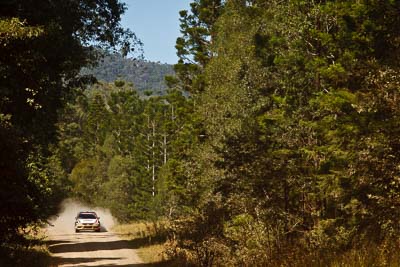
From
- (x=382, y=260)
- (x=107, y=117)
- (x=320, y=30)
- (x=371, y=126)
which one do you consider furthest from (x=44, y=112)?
(x=107, y=117)

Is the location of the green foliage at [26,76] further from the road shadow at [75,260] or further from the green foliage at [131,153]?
the green foliage at [131,153]

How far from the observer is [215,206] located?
19.2 metres

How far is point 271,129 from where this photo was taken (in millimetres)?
21703

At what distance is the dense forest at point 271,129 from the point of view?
11086 millimetres

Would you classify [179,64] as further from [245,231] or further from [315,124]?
[245,231]

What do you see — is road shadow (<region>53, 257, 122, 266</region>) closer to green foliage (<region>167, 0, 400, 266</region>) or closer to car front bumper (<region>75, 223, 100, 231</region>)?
green foliage (<region>167, 0, 400, 266</region>)

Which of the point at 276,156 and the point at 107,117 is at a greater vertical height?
the point at 107,117

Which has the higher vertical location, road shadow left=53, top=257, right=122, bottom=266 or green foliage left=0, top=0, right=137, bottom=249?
green foliage left=0, top=0, right=137, bottom=249

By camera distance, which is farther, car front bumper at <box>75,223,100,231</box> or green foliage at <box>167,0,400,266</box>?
car front bumper at <box>75,223,100,231</box>

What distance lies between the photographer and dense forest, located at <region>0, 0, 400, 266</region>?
36.4 ft

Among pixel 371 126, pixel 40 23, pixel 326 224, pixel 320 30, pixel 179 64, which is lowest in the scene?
pixel 326 224

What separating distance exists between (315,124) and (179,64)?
26.6 metres

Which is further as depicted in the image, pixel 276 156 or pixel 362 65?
pixel 276 156

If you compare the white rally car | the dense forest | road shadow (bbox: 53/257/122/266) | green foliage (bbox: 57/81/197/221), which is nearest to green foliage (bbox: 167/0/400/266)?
the dense forest
